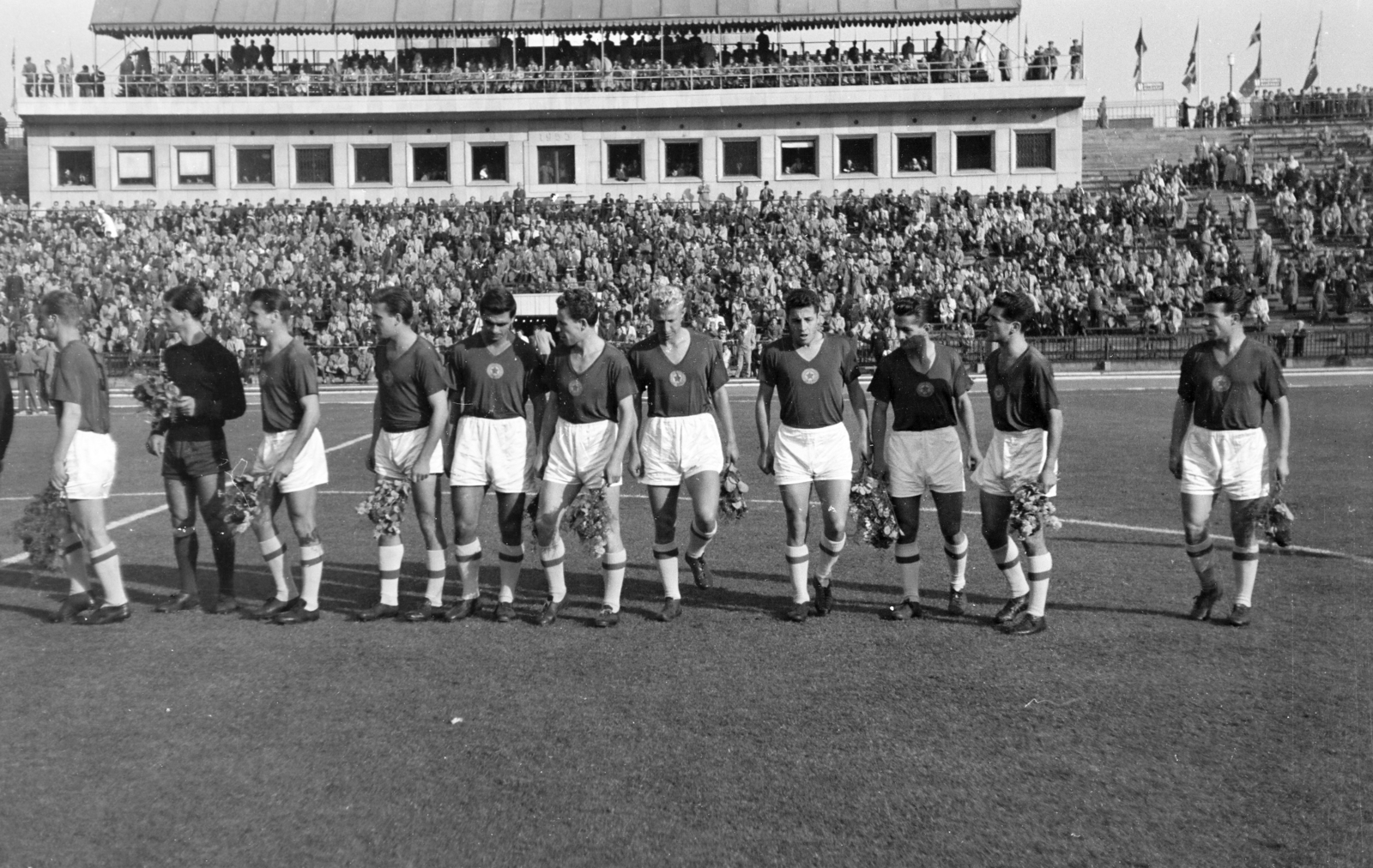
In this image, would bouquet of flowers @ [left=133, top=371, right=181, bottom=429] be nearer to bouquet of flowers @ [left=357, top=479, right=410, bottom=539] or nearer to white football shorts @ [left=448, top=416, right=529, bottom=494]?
bouquet of flowers @ [left=357, top=479, right=410, bottom=539]

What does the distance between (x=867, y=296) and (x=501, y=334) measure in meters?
29.1

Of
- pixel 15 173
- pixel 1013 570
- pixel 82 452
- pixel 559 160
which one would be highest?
pixel 15 173

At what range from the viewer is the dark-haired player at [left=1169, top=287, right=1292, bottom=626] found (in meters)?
8.47

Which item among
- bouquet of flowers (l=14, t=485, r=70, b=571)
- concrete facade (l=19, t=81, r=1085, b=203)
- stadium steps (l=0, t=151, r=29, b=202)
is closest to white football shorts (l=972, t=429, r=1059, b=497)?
bouquet of flowers (l=14, t=485, r=70, b=571)

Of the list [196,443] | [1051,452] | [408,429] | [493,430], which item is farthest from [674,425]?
[196,443]

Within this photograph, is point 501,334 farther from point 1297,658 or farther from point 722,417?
point 1297,658

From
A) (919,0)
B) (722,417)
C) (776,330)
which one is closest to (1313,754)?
(722,417)

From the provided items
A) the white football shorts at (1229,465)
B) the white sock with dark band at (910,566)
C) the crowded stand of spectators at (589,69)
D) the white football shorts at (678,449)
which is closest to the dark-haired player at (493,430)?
the white football shorts at (678,449)

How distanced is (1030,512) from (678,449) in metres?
2.30

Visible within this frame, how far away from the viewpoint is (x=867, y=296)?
3694 cm

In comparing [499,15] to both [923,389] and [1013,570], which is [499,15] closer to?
[923,389]

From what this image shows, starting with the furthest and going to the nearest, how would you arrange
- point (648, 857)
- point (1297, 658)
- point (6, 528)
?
1. point (6, 528)
2. point (1297, 658)
3. point (648, 857)

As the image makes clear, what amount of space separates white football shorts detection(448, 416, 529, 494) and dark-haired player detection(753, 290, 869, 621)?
5.37 ft

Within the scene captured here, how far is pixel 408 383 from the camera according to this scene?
28.5 feet
